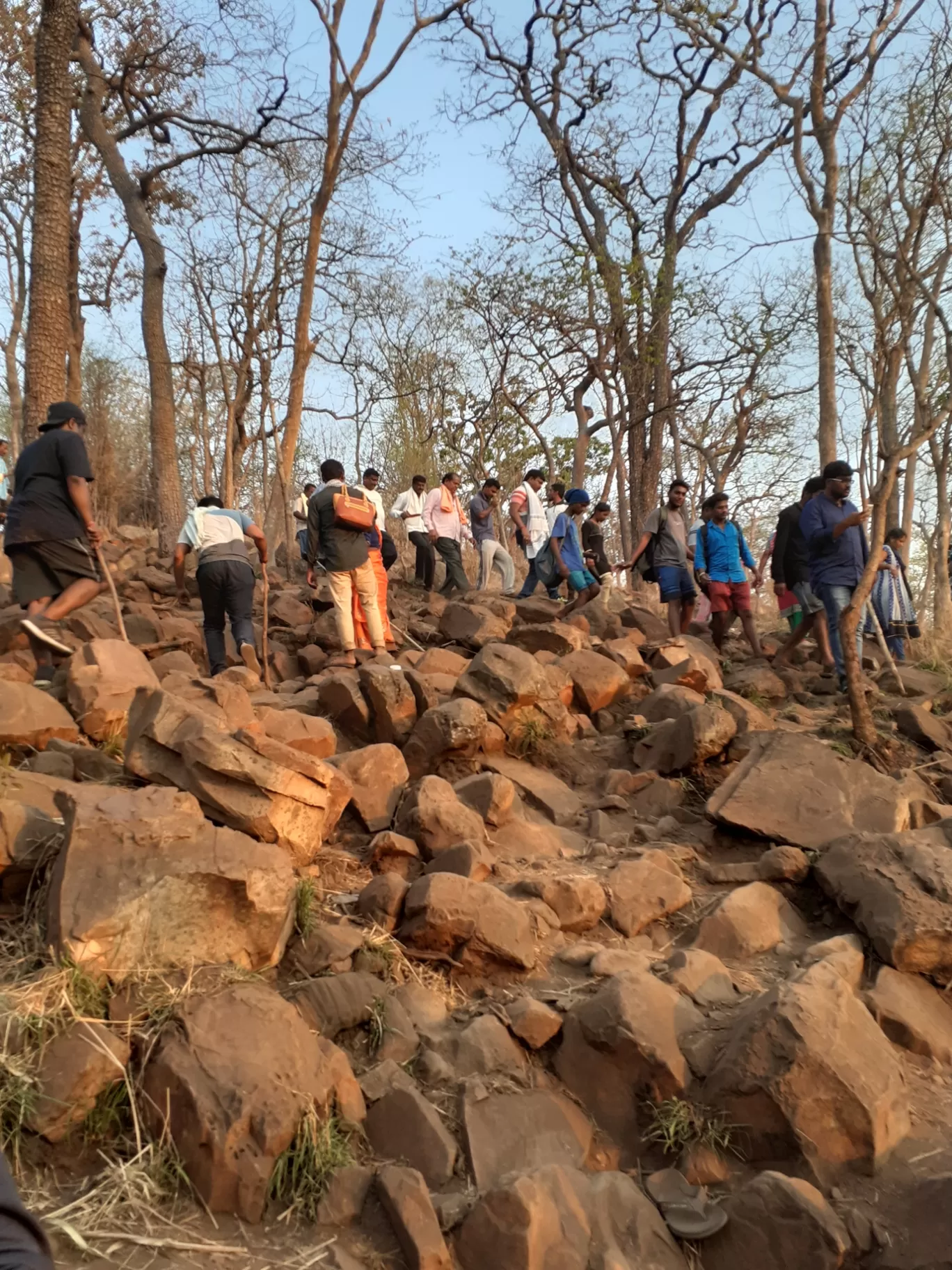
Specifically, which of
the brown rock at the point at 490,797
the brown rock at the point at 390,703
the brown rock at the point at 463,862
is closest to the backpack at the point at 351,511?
the brown rock at the point at 390,703

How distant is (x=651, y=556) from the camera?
28.4 feet

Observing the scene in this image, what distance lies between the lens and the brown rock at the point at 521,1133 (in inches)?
109

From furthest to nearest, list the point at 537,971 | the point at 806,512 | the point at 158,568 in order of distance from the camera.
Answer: the point at 158,568 < the point at 806,512 < the point at 537,971

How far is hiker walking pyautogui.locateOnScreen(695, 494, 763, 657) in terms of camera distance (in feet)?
26.5

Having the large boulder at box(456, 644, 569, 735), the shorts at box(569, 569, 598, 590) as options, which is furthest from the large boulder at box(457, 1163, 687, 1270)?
the shorts at box(569, 569, 598, 590)

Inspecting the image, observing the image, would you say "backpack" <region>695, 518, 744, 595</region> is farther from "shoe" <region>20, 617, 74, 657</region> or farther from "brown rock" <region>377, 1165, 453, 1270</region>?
"brown rock" <region>377, 1165, 453, 1270</region>

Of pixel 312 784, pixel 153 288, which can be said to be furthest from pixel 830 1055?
pixel 153 288

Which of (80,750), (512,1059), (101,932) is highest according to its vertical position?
(80,750)

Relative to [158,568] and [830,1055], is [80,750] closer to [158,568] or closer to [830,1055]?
[830,1055]

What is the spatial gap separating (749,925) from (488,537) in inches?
341

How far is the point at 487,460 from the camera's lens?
2133cm

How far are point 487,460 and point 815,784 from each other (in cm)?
1745

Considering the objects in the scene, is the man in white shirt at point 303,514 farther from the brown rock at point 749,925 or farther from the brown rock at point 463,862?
the brown rock at point 749,925

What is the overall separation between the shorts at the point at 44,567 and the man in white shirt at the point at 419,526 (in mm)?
5704
